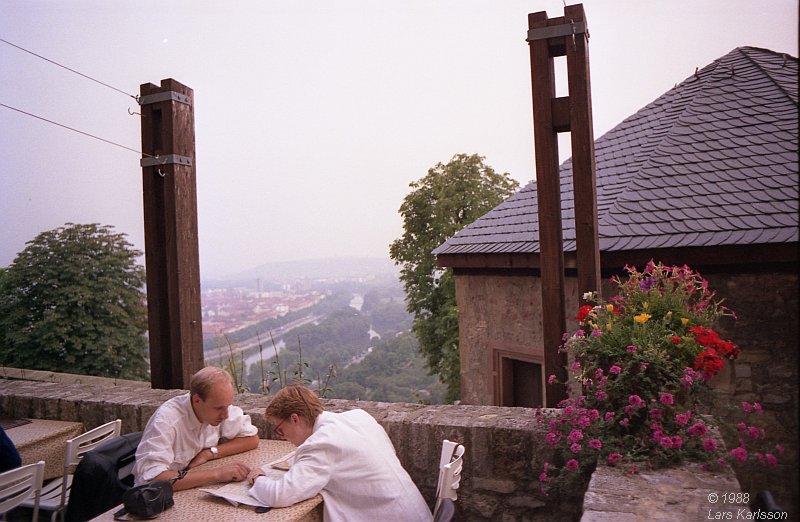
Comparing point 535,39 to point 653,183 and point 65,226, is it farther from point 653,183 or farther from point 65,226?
point 65,226

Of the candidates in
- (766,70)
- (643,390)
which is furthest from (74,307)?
(643,390)

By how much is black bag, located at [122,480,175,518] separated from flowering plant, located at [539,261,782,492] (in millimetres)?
1764

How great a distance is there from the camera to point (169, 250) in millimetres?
4797

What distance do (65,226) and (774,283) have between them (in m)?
20.6

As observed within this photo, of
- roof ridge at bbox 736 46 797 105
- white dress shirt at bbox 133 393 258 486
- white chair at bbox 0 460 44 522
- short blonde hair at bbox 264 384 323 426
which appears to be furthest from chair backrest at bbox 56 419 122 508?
roof ridge at bbox 736 46 797 105

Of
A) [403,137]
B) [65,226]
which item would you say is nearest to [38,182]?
[65,226]

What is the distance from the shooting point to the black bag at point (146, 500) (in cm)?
242

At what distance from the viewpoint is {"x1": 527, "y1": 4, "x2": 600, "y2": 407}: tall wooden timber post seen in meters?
3.76

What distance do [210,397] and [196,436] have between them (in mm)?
279

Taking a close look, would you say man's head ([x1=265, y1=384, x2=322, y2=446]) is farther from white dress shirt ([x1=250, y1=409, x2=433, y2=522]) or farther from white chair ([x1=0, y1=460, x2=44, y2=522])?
white chair ([x1=0, y1=460, x2=44, y2=522])

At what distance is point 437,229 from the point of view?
1956 cm

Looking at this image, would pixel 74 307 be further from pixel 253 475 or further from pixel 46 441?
pixel 253 475

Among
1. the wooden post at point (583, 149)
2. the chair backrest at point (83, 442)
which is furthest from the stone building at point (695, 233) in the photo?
the chair backrest at point (83, 442)

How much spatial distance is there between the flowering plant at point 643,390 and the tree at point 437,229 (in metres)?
14.4
